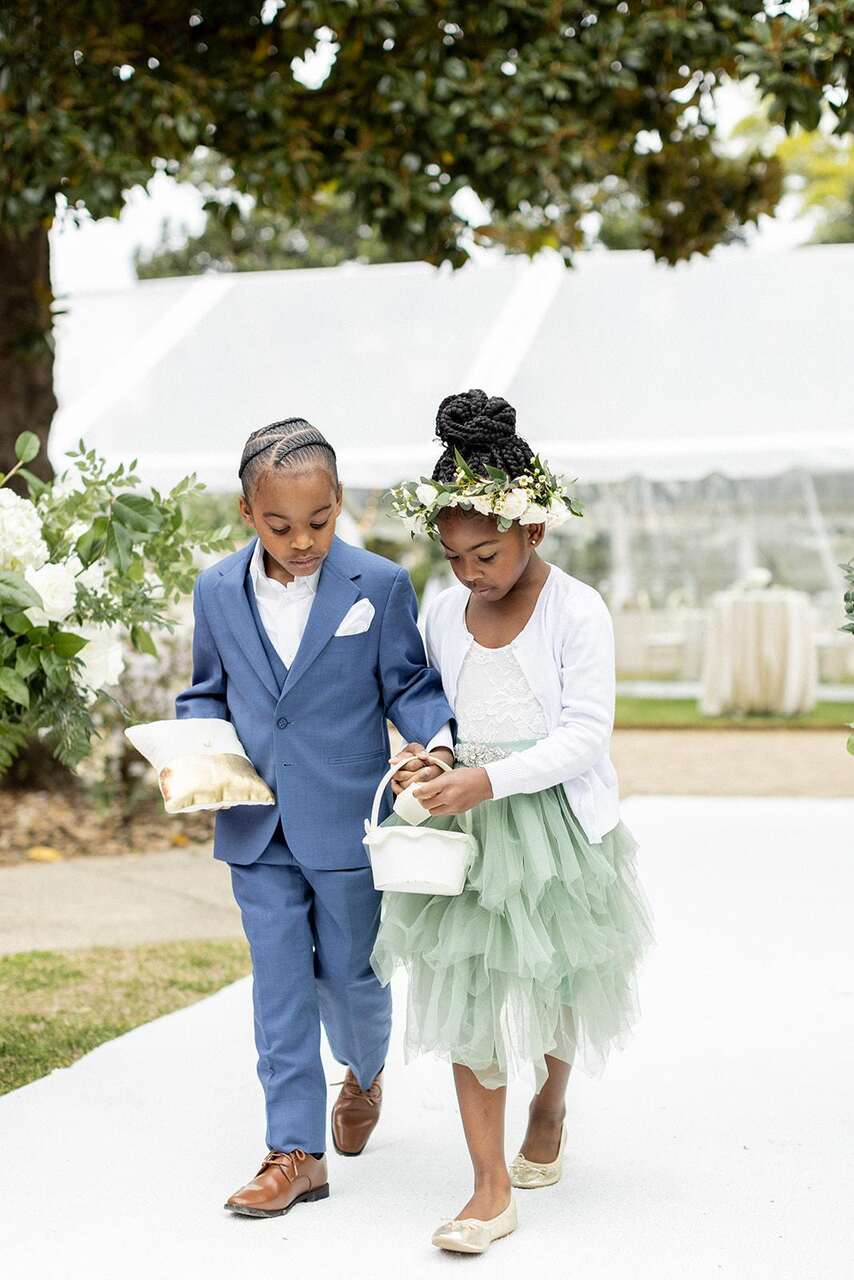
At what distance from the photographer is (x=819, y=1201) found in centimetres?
304

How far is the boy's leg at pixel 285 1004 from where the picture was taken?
307cm

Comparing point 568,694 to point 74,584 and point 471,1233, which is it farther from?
point 74,584

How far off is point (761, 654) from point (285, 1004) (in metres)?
11.6

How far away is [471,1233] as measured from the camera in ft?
9.16

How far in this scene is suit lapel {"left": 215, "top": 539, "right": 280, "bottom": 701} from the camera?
3.14 m

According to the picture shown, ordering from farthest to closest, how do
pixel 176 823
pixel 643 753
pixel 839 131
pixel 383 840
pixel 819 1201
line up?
pixel 643 753 → pixel 176 823 → pixel 839 131 → pixel 819 1201 → pixel 383 840

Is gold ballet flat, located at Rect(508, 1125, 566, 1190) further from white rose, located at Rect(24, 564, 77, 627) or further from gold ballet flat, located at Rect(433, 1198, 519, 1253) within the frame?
white rose, located at Rect(24, 564, 77, 627)

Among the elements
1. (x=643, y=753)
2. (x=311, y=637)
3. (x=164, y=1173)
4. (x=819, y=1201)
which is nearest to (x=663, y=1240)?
(x=819, y=1201)

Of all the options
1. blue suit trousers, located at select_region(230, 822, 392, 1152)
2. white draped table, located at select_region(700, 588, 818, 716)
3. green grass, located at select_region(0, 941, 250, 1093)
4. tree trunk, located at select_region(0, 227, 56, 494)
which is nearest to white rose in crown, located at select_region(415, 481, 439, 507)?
blue suit trousers, located at select_region(230, 822, 392, 1152)

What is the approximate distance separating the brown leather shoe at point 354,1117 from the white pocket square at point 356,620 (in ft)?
3.28

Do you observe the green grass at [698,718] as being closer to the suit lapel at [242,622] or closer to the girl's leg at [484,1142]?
the suit lapel at [242,622]

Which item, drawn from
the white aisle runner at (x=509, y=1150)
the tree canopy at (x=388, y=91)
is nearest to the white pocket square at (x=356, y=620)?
the white aisle runner at (x=509, y=1150)

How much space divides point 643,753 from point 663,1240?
9.19 metres

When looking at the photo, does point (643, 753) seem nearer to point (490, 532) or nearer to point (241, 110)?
point (241, 110)
